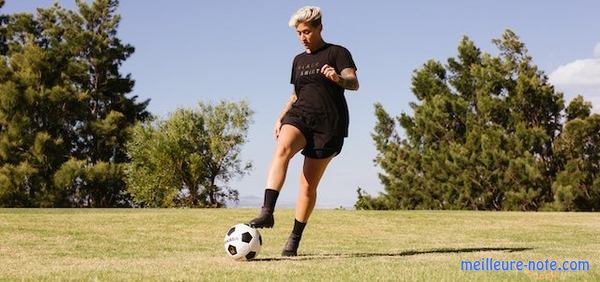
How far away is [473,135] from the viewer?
32.8 m

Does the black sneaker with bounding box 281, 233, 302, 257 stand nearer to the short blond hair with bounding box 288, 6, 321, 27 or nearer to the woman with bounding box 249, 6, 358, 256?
the woman with bounding box 249, 6, 358, 256

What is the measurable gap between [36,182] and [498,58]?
26.3 metres

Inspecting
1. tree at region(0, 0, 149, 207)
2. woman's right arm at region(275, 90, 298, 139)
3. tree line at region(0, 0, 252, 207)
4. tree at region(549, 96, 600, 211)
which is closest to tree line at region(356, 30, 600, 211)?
tree at region(549, 96, 600, 211)

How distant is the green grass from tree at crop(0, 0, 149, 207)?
27823 millimetres

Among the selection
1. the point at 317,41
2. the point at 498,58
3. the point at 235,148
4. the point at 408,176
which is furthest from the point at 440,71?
the point at 317,41

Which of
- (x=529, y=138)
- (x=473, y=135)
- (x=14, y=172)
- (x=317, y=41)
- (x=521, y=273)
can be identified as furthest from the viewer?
(x=14, y=172)

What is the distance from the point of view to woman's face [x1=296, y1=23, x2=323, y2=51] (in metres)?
6.26

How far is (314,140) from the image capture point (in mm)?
6223

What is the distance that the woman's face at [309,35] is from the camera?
6.26 m

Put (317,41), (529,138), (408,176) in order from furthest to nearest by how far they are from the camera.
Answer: (408,176), (529,138), (317,41)

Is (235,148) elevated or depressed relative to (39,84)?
depressed

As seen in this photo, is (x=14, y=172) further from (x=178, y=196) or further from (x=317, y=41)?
(x=317, y=41)

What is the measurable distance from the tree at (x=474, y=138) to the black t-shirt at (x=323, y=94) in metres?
25.5

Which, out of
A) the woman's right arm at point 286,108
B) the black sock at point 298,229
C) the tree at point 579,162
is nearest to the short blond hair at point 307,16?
the woman's right arm at point 286,108
